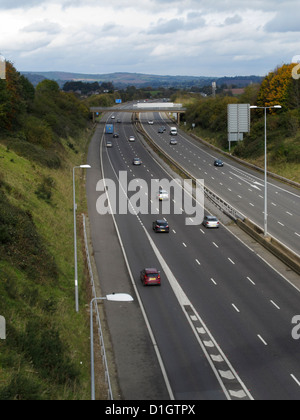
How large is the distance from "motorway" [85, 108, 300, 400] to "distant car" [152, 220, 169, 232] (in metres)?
0.62

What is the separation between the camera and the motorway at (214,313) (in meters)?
24.7

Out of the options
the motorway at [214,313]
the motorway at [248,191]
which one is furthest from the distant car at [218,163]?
the motorway at [214,313]

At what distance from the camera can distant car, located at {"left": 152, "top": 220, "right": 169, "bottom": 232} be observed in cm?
4997

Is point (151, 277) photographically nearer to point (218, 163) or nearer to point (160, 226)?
point (160, 226)

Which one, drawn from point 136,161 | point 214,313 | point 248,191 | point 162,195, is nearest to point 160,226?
point 162,195

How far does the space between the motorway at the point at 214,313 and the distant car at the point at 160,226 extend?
0.62 meters

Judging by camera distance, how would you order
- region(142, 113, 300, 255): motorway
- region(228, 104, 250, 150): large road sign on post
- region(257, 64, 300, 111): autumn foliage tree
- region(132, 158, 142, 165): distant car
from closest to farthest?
region(142, 113, 300, 255): motorway
region(132, 158, 142, 165): distant car
region(228, 104, 250, 150): large road sign on post
region(257, 64, 300, 111): autumn foliage tree

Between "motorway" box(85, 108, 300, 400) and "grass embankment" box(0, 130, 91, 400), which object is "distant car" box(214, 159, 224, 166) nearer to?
"motorway" box(85, 108, 300, 400)

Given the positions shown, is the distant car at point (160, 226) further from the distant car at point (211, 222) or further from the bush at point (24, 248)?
the bush at point (24, 248)

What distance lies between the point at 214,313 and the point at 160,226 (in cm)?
1827

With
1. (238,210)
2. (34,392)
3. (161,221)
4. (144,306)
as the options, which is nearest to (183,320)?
(144,306)

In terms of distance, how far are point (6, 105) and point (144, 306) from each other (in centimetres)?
4802

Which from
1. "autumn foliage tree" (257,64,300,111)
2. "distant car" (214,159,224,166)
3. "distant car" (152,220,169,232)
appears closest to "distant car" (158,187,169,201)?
"distant car" (152,220,169,232)

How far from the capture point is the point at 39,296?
30641 mm
